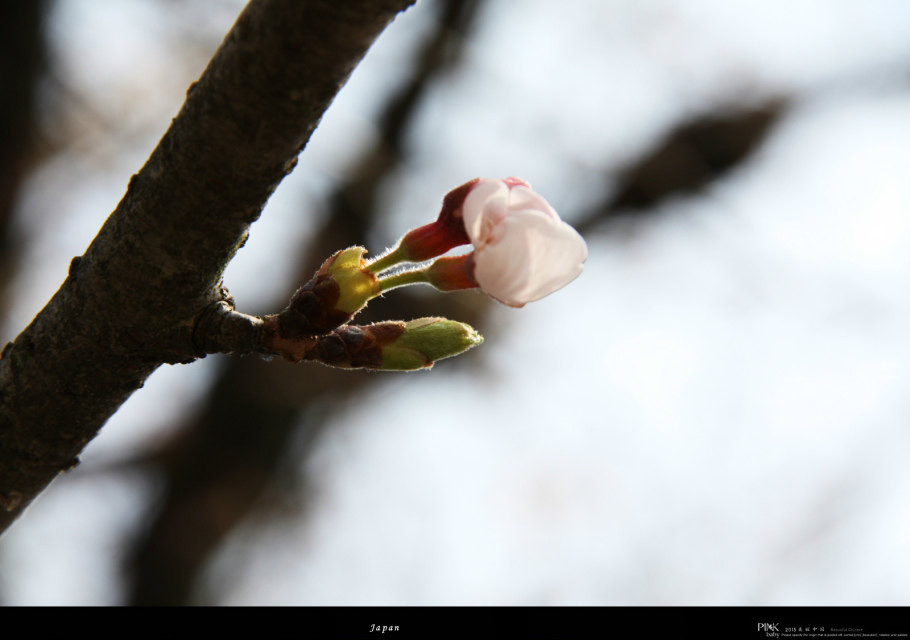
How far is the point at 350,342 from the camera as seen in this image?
0.63 meters

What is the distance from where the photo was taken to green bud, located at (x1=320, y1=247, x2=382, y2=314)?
0.60 metres

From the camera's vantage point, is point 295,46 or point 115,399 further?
point 115,399

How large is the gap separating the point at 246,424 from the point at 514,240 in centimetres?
195

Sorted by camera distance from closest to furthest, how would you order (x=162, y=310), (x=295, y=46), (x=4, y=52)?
(x=295, y=46), (x=162, y=310), (x=4, y=52)

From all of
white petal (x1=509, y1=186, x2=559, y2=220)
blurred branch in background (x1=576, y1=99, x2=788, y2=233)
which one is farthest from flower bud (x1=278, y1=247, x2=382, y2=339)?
blurred branch in background (x1=576, y1=99, x2=788, y2=233)

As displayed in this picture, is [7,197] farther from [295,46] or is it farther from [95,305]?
[295,46]

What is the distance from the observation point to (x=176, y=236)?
20.2 inches

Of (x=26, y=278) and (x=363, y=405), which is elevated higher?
(x=26, y=278)

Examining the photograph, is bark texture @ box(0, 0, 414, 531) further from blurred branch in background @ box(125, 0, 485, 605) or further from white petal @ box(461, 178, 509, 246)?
blurred branch in background @ box(125, 0, 485, 605)

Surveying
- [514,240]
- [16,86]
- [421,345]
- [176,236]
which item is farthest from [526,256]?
[16,86]

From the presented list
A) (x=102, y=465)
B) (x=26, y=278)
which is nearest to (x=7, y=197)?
(x=26, y=278)

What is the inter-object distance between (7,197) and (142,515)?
1.07m

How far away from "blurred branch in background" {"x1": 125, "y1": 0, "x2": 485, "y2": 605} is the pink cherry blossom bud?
1617 mm

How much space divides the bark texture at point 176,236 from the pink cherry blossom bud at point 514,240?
0.60 ft
